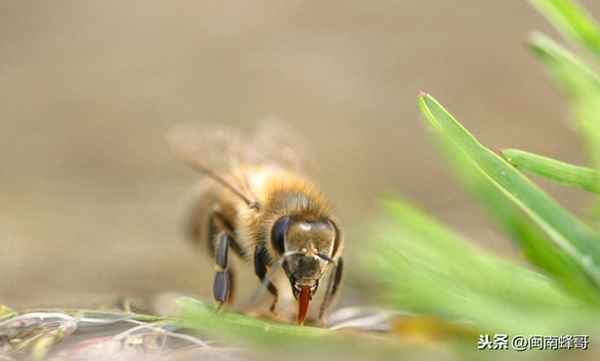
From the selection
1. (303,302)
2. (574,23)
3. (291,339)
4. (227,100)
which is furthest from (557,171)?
(227,100)

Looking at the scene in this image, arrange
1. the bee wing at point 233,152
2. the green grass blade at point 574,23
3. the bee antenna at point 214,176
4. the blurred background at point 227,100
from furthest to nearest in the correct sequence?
the blurred background at point 227,100, the bee wing at point 233,152, the bee antenna at point 214,176, the green grass blade at point 574,23

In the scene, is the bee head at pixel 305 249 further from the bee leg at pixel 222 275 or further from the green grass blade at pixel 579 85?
the green grass blade at pixel 579 85

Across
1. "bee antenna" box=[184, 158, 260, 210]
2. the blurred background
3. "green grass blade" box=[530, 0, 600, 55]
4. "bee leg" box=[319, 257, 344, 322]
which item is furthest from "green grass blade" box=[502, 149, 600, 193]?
the blurred background

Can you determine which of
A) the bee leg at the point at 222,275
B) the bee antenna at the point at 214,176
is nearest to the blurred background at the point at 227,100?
the bee antenna at the point at 214,176

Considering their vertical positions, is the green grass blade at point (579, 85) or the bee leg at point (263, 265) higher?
the green grass blade at point (579, 85)

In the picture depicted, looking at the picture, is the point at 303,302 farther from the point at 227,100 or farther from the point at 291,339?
the point at 227,100

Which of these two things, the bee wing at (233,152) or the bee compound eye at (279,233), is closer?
the bee compound eye at (279,233)

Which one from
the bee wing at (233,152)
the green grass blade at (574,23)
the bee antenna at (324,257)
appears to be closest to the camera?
the green grass blade at (574,23)
